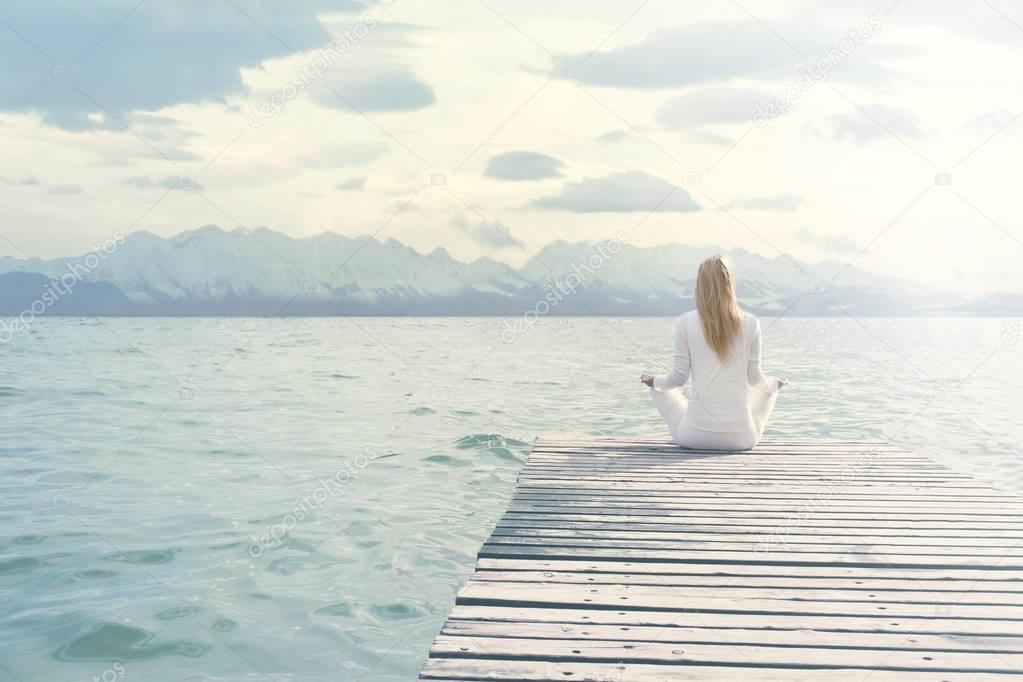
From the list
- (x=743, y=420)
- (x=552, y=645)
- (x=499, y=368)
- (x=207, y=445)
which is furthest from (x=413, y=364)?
(x=552, y=645)

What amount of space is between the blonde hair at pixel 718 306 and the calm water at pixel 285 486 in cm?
253

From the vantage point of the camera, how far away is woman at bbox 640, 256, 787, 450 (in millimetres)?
6629

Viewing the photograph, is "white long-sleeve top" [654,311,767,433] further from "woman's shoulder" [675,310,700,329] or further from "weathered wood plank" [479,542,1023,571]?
"weathered wood plank" [479,542,1023,571]

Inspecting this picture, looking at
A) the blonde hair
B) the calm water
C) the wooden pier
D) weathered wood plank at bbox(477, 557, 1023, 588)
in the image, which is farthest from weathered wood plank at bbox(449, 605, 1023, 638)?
the blonde hair

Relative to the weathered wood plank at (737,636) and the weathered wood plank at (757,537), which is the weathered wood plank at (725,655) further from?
the weathered wood plank at (757,537)

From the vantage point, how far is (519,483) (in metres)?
6.18

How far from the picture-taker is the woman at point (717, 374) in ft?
21.7

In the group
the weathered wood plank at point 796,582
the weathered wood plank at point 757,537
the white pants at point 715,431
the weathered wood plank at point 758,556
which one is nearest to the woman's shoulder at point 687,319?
the white pants at point 715,431

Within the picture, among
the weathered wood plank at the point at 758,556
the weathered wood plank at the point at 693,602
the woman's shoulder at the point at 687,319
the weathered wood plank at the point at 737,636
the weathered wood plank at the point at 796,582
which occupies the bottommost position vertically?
the weathered wood plank at the point at 737,636

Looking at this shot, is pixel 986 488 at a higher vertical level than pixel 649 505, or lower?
higher

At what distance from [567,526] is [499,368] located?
1904cm

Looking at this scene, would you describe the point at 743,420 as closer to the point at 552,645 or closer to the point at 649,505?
the point at 649,505

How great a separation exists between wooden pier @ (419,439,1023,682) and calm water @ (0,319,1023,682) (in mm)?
1342

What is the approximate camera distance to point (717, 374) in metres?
6.78
